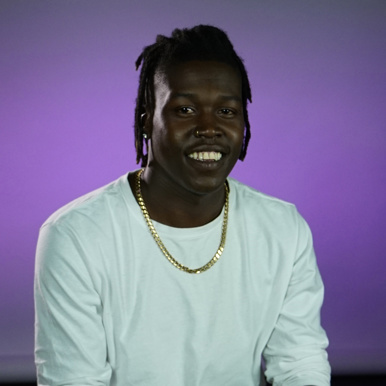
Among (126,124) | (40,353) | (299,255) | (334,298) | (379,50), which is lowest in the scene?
(334,298)

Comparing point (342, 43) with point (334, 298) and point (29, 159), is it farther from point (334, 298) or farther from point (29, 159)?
point (29, 159)

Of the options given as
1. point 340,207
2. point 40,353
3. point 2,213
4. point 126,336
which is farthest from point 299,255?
point 2,213

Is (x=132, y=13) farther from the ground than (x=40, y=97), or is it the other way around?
(x=132, y=13)

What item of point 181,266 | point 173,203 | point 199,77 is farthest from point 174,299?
point 199,77

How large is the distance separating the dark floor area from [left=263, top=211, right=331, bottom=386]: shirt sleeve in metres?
1.23

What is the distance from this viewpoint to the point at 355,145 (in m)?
4.23

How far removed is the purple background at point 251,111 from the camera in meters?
4.04

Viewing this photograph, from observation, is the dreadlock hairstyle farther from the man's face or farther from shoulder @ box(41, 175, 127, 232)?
shoulder @ box(41, 175, 127, 232)

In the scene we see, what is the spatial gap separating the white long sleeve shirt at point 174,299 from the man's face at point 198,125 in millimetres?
184

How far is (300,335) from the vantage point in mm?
2715

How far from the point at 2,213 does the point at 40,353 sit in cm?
172

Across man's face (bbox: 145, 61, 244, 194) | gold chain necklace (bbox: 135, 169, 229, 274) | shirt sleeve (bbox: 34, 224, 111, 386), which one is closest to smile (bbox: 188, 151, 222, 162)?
man's face (bbox: 145, 61, 244, 194)

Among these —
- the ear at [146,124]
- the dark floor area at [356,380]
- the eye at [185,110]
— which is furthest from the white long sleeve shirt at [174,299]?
the dark floor area at [356,380]

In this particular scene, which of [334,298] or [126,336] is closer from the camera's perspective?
[126,336]
